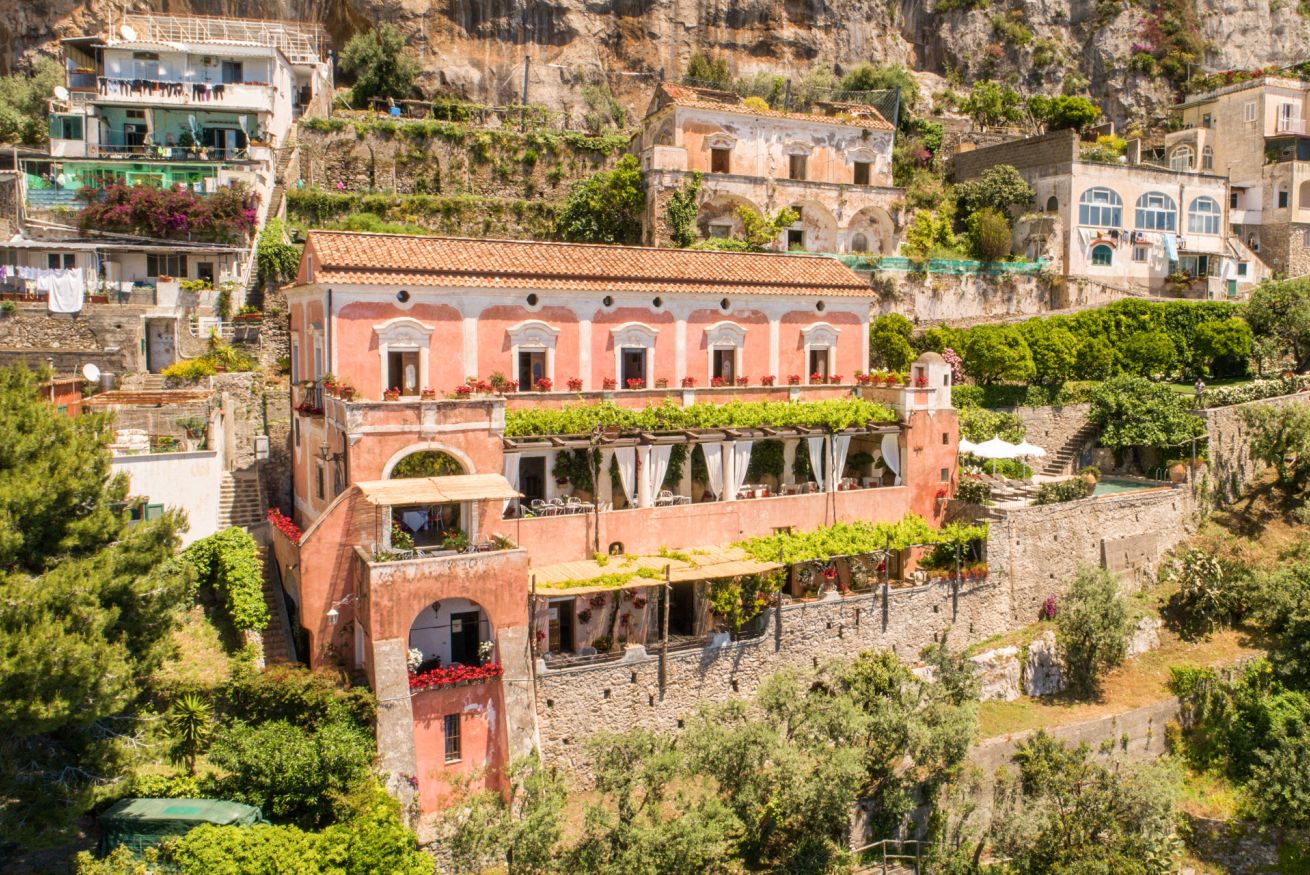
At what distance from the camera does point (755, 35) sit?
64250 mm

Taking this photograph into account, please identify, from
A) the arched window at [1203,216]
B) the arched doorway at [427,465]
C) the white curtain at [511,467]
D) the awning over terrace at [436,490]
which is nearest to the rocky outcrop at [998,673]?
the white curtain at [511,467]

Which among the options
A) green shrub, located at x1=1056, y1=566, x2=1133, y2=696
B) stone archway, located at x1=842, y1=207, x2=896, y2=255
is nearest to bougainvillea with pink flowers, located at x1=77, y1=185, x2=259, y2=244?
stone archway, located at x1=842, y1=207, x2=896, y2=255

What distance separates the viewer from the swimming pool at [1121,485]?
3544 centimetres

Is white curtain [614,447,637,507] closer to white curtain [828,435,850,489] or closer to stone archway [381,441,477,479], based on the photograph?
stone archway [381,441,477,479]

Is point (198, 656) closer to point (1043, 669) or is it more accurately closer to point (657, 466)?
point (657, 466)

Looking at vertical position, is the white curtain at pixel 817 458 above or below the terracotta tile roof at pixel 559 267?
below

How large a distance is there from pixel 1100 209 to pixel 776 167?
17155 millimetres

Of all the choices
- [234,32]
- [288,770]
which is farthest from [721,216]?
[288,770]

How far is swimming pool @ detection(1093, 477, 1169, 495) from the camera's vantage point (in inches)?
1395

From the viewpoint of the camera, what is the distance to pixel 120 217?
125ft

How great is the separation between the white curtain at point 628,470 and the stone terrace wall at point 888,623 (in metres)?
5.12

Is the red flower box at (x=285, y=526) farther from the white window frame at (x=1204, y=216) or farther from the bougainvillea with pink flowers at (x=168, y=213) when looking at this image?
the white window frame at (x=1204, y=216)

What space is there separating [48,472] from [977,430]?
97.1 ft

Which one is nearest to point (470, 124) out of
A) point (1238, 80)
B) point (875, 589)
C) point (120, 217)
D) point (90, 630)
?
point (120, 217)
